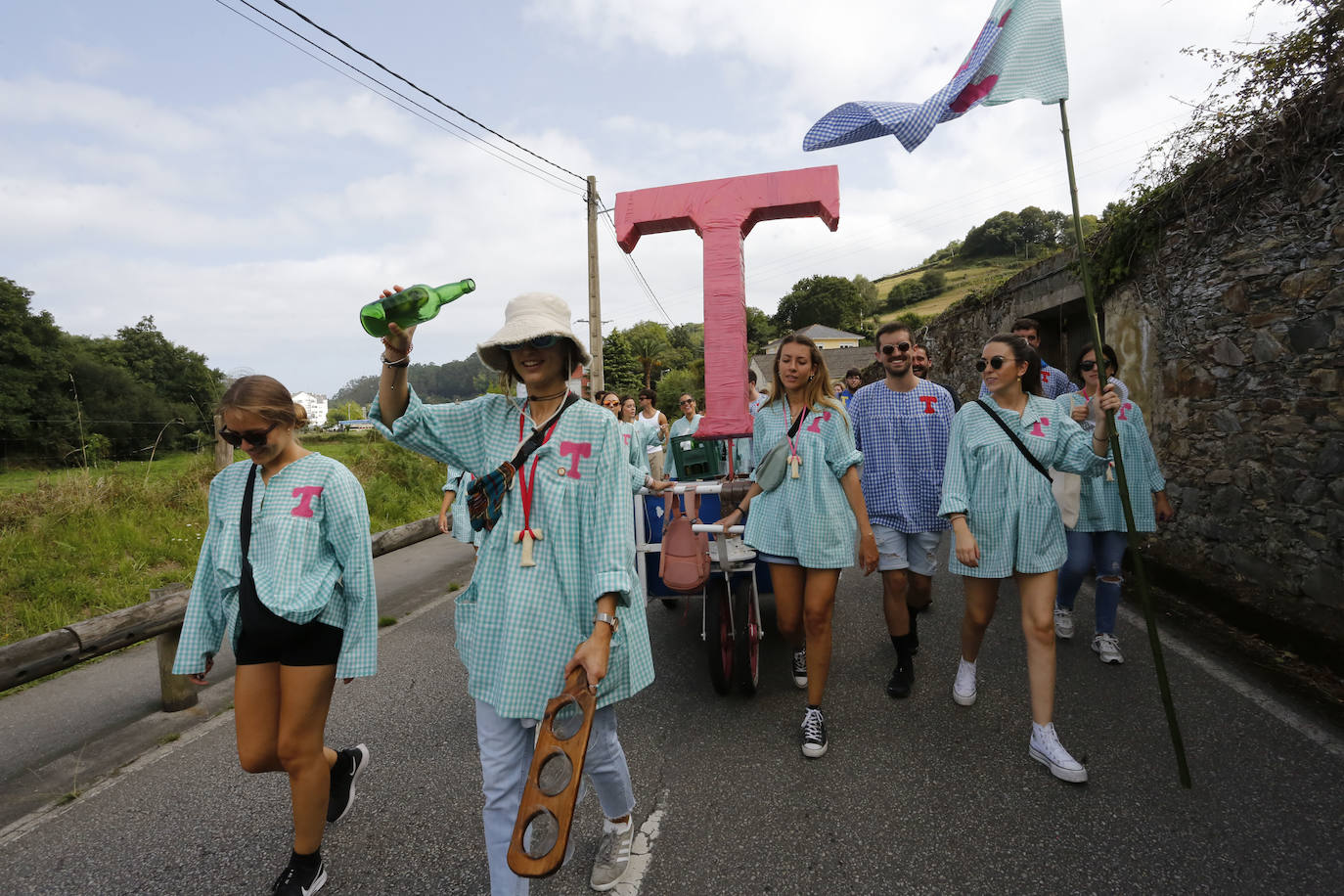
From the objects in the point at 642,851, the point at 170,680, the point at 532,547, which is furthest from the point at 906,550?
the point at 170,680

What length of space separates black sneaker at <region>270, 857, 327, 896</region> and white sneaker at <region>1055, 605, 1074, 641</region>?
418 cm

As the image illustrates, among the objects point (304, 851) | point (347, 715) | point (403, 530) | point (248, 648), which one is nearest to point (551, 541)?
point (248, 648)

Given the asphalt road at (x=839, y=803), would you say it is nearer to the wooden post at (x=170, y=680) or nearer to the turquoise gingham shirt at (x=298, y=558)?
the wooden post at (x=170, y=680)

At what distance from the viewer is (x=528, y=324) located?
1.91 meters

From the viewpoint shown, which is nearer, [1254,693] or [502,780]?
[502,780]

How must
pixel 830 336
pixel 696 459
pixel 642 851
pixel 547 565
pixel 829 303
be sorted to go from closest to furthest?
pixel 547 565 < pixel 642 851 < pixel 696 459 < pixel 830 336 < pixel 829 303

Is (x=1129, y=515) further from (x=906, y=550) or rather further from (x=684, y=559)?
(x=684, y=559)

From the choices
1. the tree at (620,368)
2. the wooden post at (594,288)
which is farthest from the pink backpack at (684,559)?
the tree at (620,368)

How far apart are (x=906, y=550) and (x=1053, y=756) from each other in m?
1.24

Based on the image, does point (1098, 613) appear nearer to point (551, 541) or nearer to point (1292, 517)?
point (1292, 517)

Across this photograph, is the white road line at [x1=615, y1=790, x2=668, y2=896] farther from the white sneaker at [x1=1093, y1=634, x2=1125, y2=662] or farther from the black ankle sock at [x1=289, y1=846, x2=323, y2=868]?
the white sneaker at [x1=1093, y1=634, x2=1125, y2=662]

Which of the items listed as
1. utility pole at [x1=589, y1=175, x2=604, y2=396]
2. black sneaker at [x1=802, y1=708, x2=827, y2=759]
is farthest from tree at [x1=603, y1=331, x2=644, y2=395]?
black sneaker at [x1=802, y1=708, x2=827, y2=759]

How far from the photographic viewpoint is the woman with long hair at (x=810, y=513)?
Answer: 10.1 ft

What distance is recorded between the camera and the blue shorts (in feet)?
12.1
